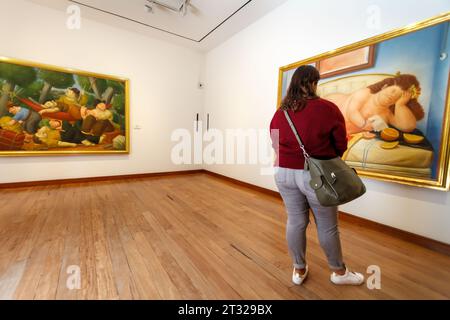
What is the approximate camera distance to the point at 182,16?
344cm

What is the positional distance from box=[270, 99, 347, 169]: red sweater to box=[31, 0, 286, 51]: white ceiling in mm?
2854

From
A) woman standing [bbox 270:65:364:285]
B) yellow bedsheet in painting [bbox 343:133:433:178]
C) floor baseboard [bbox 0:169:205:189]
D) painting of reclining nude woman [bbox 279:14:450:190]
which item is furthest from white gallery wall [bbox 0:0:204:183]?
woman standing [bbox 270:65:364:285]

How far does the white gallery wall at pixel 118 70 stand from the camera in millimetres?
3168

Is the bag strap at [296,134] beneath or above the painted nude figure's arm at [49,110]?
beneath

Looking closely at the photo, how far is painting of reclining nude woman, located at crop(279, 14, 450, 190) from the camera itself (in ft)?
5.59

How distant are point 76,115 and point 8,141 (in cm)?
100

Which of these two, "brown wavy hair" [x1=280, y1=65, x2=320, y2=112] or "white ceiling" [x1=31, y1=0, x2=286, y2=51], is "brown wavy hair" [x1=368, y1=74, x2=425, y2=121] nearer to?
"brown wavy hair" [x1=280, y1=65, x2=320, y2=112]

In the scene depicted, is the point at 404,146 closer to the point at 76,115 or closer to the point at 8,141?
the point at 76,115

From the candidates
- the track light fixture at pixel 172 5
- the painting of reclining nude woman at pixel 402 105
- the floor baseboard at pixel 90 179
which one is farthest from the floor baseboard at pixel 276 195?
the track light fixture at pixel 172 5

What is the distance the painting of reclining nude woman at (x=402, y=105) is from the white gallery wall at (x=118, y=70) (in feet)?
11.2

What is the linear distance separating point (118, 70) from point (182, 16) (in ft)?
5.29

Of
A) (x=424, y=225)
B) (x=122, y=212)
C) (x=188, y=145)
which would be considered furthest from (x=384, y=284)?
(x=188, y=145)

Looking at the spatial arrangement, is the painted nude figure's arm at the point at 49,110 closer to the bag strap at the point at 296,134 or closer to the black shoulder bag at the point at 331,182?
the bag strap at the point at 296,134

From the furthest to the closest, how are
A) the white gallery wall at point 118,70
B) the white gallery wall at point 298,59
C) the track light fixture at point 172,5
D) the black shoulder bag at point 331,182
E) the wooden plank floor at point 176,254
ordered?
the white gallery wall at point 118,70 → the track light fixture at point 172,5 → the white gallery wall at point 298,59 → the wooden plank floor at point 176,254 → the black shoulder bag at point 331,182
